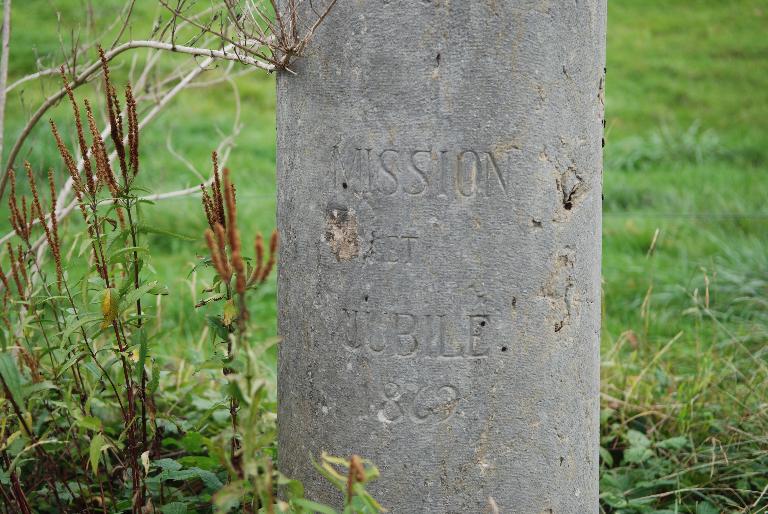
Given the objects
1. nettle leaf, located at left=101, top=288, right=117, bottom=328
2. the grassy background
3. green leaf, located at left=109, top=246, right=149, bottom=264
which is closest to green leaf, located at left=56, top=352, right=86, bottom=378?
nettle leaf, located at left=101, top=288, right=117, bottom=328

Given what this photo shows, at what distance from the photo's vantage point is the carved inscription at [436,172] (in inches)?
88.0

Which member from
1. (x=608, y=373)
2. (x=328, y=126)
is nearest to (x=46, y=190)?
(x=608, y=373)

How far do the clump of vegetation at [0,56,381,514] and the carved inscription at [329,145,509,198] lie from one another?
38cm

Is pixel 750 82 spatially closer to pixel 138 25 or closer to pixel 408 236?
pixel 138 25

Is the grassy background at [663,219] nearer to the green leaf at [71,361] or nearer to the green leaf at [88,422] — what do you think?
the green leaf at [71,361]

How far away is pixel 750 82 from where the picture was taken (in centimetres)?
868

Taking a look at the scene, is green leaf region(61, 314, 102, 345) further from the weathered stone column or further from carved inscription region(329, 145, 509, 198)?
carved inscription region(329, 145, 509, 198)

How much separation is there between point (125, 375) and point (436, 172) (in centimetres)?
96

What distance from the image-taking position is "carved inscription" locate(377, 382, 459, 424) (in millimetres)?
2297

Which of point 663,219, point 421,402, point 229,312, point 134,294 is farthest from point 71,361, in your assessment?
point 663,219

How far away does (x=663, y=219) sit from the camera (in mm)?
6113

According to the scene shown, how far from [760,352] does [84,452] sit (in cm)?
265

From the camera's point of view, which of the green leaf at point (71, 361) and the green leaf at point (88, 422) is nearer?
the green leaf at point (88, 422)

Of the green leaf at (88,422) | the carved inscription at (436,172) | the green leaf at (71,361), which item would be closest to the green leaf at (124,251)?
the green leaf at (71,361)
